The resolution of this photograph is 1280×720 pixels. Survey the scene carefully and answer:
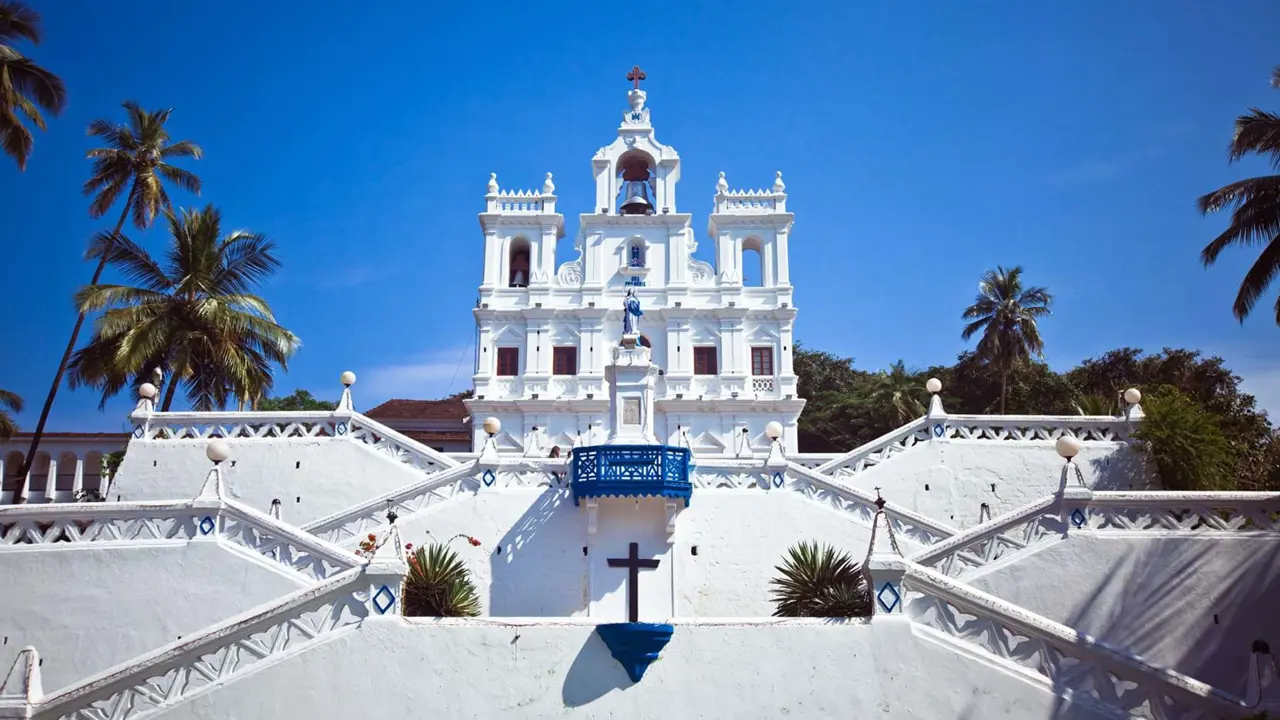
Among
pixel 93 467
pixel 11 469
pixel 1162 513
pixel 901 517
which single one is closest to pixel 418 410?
pixel 93 467

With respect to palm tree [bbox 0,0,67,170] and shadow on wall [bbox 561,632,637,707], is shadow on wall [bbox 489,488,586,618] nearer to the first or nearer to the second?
shadow on wall [bbox 561,632,637,707]

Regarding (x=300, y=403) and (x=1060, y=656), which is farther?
(x=300, y=403)

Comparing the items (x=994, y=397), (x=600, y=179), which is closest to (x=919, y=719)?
(x=600, y=179)

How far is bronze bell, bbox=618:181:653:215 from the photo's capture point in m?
37.6

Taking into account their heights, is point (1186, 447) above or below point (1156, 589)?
above

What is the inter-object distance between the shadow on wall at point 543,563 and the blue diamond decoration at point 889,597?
8.72 meters

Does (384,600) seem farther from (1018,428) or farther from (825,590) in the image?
(1018,428)

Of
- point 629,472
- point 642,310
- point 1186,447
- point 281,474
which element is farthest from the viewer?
point 642,310

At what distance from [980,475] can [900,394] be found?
1884 centimetres

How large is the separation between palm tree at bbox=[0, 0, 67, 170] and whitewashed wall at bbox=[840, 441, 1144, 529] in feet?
70.5

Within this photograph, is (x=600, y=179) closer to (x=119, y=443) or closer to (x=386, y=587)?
(x=119, y=443)

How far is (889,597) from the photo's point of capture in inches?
446

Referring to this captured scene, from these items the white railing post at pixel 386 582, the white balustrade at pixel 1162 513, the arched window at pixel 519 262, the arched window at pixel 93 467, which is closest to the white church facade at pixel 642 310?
the arched window at pixel 519 262

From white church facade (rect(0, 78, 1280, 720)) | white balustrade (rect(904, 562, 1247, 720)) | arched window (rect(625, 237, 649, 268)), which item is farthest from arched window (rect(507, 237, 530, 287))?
white balustrade (rect(904, 562, 1247, 720))
